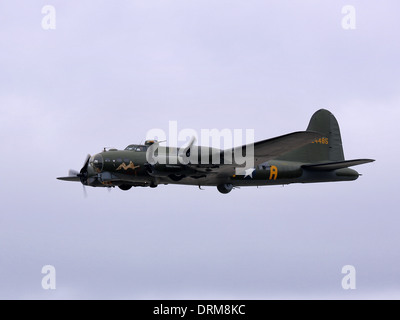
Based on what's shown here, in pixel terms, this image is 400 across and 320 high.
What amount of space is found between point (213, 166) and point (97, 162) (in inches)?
219

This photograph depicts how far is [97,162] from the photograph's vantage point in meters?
35.2

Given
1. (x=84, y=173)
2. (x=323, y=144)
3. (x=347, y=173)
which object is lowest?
(x=347, y=173)

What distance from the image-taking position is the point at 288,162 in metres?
38.7

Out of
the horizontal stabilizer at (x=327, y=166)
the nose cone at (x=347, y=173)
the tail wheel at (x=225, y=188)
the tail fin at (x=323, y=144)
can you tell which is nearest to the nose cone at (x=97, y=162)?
the tail wheel at (x=225, y=188)

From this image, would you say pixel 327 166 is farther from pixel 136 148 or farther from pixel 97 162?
pixel 97 162

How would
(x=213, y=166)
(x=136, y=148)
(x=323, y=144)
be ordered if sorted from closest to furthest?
(x=213, y=166), (x=136, y=148), (x=323, y=144)

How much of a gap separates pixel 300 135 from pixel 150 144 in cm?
813

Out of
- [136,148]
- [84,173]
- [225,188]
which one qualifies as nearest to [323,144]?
[225,188]

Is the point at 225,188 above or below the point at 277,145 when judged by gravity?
below

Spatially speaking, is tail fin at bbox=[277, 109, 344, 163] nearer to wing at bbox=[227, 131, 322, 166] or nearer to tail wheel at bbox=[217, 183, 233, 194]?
tail wheel at bbox=[217, 183, 233, 194]

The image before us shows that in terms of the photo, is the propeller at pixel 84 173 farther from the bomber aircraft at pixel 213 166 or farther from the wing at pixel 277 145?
the wing at pixel 277 145

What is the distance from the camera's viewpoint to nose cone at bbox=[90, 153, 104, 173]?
115 feet
